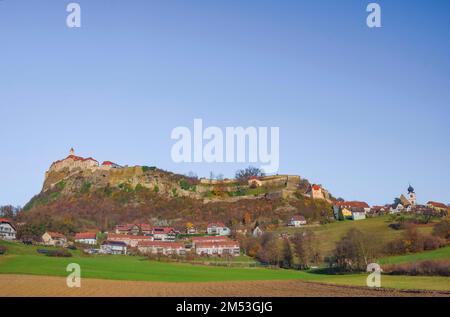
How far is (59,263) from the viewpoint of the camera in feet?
182

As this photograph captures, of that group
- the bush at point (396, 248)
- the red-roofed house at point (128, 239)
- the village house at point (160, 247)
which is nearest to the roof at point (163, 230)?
the red-roofed house at point (128, 239)

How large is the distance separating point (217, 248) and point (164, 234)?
2625 centimetres

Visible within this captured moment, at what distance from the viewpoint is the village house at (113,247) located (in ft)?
284

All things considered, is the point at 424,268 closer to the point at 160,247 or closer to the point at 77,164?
the point at 160,247

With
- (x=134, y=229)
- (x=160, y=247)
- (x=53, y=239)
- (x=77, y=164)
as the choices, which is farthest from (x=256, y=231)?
(x=77, y=164)

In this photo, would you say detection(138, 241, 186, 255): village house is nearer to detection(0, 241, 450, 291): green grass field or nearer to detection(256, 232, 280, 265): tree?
detection(256, 232, 280, 265): tree

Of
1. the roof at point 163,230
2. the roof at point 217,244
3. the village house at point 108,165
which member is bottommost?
the roof at point 217,244

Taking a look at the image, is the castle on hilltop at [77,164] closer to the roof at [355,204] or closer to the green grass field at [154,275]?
the roof at [355,204]

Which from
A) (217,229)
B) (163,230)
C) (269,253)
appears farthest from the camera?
(217,229)

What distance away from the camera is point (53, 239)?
295 ft

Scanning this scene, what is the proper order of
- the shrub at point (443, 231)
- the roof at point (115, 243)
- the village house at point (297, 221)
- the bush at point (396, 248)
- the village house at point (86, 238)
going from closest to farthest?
the bush at point (396, 248) < the shrub at point (443, 231) < the roof at point (115, 243) < the village house at point (86, 238) < the village house at point (297, 221)

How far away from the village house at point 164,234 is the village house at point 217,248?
1798cm

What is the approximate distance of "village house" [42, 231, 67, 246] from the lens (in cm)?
8797
